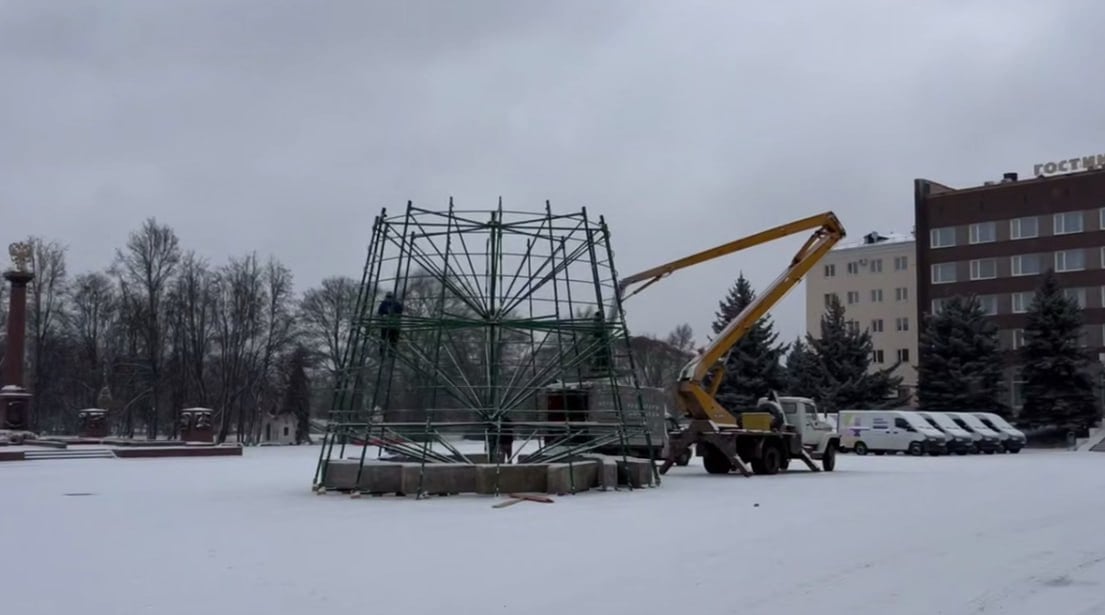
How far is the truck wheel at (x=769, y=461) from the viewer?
104ft

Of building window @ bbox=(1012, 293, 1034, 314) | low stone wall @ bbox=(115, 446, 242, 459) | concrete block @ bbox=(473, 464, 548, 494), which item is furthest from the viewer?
building window @ bbox=(1012, 293, 1034, 314)

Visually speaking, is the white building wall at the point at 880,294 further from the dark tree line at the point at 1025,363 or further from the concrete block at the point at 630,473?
the concrete block at the point at 630,473

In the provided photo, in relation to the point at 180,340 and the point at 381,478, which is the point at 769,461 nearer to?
the point at 381,478

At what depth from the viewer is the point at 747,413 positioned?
1316 inches

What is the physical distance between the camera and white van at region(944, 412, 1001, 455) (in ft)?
165

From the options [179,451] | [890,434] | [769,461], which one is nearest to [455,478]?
[769,461]

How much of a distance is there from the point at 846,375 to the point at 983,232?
17959mm

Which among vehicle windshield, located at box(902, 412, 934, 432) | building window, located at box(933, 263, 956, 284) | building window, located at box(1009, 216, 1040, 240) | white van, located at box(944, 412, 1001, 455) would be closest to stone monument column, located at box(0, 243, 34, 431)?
vehicle windshield, located at box(902, 412, 934, 432)

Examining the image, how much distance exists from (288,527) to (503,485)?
5923 mm

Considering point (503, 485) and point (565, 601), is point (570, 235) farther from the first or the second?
point (565, 601)

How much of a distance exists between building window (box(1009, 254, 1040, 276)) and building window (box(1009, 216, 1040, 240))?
128cm

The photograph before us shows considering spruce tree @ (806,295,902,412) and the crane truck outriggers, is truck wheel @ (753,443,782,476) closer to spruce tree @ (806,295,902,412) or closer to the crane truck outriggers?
the crane truck outriggers

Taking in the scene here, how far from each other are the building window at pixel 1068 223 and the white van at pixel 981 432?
83.8 ft

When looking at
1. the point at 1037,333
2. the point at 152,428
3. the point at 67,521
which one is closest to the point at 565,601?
the point at 67,521
